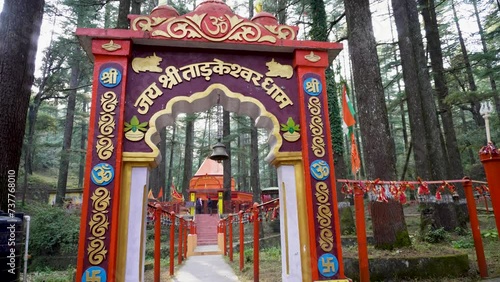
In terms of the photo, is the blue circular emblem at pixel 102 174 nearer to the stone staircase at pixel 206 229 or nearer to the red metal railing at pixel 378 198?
the red metal railing at pixel 378 198

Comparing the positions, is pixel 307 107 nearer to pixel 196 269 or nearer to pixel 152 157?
pixel 152 157

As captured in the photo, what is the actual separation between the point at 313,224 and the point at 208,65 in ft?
7.83

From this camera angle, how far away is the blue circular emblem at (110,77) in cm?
405

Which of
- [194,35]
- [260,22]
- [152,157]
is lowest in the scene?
[152,157]

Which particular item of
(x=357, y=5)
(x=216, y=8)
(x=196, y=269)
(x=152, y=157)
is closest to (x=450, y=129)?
(x=357, y=5)

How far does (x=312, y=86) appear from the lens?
14.6 feet

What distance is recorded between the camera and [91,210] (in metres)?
3.73

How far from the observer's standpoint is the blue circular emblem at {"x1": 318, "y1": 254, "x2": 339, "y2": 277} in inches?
156

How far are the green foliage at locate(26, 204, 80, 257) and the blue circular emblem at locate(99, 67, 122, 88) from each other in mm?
11746

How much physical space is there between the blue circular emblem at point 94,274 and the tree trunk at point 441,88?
1192 centimetres

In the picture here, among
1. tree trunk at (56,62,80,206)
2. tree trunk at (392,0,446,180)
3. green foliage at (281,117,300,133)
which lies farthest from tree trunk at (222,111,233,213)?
green foliage at (281,117,300,133)

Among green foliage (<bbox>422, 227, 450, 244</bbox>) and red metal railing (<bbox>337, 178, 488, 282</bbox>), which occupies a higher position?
red metal railing (<bbox>337, 178, 488, 282</bbox>)

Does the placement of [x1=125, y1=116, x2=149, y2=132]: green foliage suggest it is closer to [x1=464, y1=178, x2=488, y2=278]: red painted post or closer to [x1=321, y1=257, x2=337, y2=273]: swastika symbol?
[x1=321, y1=257, x2=337, y2=273]: swastika symbol

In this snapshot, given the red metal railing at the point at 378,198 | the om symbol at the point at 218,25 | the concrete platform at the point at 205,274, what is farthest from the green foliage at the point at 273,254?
the om symbol at the point at 218,25
